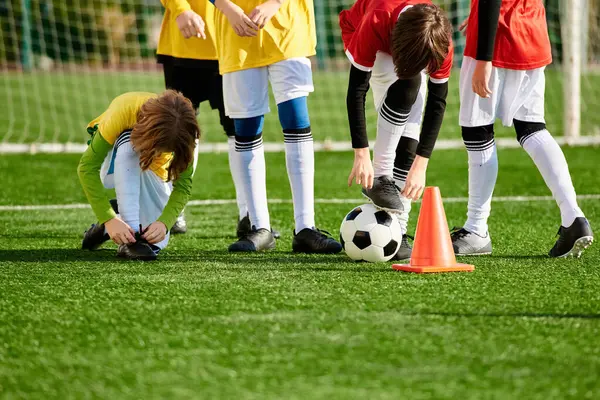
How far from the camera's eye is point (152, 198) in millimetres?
4184

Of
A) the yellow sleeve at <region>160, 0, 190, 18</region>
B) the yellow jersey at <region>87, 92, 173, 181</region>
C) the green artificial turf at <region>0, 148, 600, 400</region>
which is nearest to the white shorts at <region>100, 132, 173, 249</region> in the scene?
the yellow jersey at <region>87, 92, 173, 181</region>

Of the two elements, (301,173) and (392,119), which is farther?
(301,173)

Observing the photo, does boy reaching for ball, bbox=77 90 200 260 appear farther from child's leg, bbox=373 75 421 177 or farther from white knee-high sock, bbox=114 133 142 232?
child's leg, bbox=373 75 421 177

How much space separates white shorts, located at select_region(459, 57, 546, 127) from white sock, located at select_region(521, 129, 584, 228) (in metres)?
0.11

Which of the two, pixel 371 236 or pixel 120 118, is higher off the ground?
pixel 120 118

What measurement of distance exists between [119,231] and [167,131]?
1.66ft

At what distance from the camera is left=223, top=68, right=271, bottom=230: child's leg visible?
4285mm

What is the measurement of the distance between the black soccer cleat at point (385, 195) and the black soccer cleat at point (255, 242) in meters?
0.59

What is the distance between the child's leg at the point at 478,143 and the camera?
4.07 meters

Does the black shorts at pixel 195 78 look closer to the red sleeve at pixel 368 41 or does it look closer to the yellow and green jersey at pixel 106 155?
the yellow and green jersey at pixel 106 155

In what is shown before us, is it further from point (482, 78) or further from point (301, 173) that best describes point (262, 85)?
point (482, 78)

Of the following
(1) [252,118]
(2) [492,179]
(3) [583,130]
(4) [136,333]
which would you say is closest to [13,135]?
(3) [583,130]

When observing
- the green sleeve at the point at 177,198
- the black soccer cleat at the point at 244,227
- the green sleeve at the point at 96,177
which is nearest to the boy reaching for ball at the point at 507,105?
the black soccer cleat at the point at 244,227

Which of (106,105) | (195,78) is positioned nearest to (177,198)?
(195,78)
